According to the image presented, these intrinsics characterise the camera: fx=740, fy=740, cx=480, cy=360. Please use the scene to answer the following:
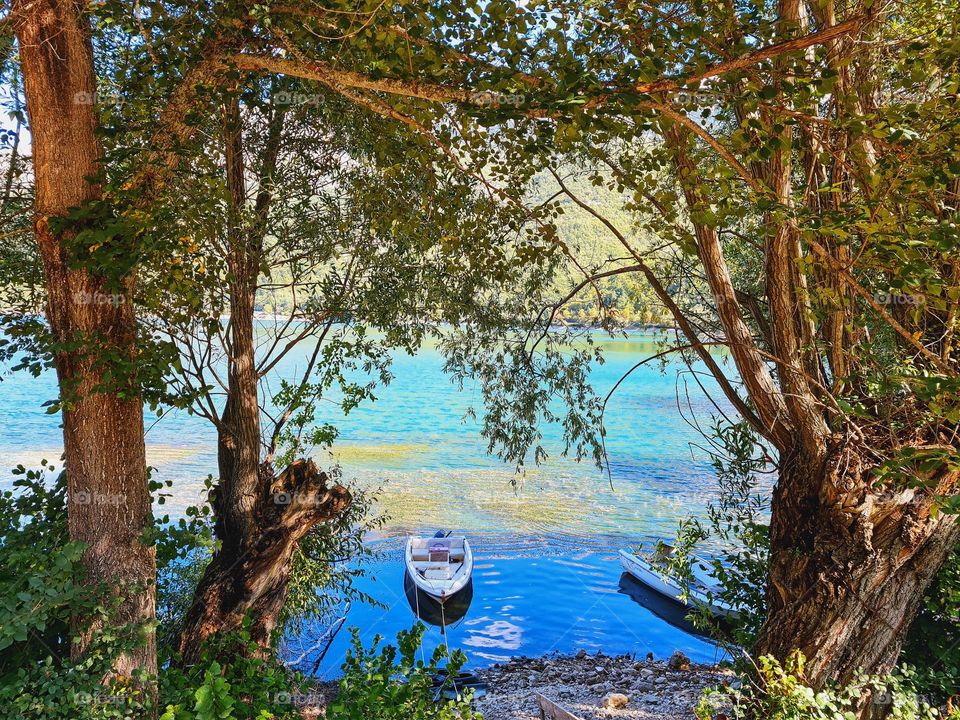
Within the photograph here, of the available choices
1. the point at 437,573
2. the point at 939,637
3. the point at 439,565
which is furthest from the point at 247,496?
the point at 439,565

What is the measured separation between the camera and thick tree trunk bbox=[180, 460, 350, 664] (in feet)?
20.7

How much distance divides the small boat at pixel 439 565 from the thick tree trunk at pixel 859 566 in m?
10.2

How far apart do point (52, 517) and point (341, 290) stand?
3.40 meters

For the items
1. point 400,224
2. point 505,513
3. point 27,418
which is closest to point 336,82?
point 400,224

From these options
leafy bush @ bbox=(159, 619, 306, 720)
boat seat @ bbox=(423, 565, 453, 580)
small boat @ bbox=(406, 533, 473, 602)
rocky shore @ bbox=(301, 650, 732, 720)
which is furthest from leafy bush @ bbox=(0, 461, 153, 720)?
boat seat @ bbox=(423, 565, 453, 580)

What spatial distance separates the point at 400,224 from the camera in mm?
5863

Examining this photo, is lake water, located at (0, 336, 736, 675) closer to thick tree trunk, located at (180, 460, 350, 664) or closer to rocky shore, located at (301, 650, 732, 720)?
rocky shore, located at (301, 650, 732, 720)

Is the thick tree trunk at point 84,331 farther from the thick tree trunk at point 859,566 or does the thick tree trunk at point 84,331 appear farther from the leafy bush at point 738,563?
the thick tree trunk at point 859,566

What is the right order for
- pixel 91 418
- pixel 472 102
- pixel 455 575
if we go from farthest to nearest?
pixel 455 575, pixel 91 418, pixel 472 102

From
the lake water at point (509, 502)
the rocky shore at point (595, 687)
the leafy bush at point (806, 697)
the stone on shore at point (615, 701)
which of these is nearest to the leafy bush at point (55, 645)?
the rocky shore at point (595, 687)

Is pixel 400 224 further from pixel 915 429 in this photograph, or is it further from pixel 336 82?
pixel 915 429

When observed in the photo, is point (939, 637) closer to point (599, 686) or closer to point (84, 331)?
point (599, 686)

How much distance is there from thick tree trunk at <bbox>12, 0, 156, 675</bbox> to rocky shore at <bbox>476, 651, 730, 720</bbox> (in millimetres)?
5506

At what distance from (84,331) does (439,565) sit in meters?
12.1
